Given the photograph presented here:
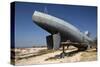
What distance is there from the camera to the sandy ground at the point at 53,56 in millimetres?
2582

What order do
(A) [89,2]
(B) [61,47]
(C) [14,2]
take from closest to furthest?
(C) [14,2] < (B) [61,47] < (A) [89,2]

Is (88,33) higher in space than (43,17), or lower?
lower

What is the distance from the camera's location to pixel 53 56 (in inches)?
108

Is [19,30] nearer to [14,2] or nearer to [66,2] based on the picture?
Result: [14,2]

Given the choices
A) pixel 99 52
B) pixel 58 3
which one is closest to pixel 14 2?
pixel 58 3

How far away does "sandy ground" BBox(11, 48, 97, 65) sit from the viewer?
2.58m

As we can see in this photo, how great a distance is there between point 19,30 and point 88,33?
0.91 m

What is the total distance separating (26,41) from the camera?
260cm

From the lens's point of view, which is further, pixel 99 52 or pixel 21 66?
pixel 99 52

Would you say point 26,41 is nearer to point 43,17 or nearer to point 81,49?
point 43,17

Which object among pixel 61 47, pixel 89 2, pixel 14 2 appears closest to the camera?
pixel 14 2

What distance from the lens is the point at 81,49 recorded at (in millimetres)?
2900

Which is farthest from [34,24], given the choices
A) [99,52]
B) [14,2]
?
[99,52]

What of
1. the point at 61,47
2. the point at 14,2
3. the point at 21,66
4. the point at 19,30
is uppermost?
the point at 14,2
